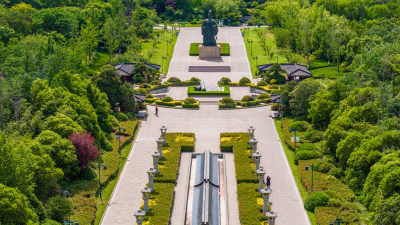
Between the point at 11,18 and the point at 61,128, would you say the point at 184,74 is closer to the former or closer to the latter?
the point at 11,18

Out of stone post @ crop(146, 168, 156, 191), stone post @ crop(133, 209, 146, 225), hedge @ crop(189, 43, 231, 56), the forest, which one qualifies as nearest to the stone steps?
the forest

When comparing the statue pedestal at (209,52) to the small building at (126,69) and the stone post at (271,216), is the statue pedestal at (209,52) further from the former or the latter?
the stone post at (271,216)

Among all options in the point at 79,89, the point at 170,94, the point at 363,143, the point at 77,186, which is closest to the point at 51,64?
the point at 79,89

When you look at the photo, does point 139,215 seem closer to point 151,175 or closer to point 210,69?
point 151,175

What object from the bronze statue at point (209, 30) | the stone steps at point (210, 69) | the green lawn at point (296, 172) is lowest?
the green lawn at point (296, 172)

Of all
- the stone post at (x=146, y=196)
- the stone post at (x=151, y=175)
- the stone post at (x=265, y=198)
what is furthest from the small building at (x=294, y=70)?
the stone post at (x=146, y=196)

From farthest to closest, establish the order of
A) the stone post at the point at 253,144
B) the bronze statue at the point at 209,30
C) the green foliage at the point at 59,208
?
1. the bronze statue at the point at 209,30
2. the stone post at the point at 253,144
3. the green foliage at the point at 59,208

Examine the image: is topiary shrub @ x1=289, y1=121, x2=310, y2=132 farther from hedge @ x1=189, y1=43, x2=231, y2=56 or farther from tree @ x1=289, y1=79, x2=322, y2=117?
hedge @ x1=189, y1=43, x2=231, y2=56
